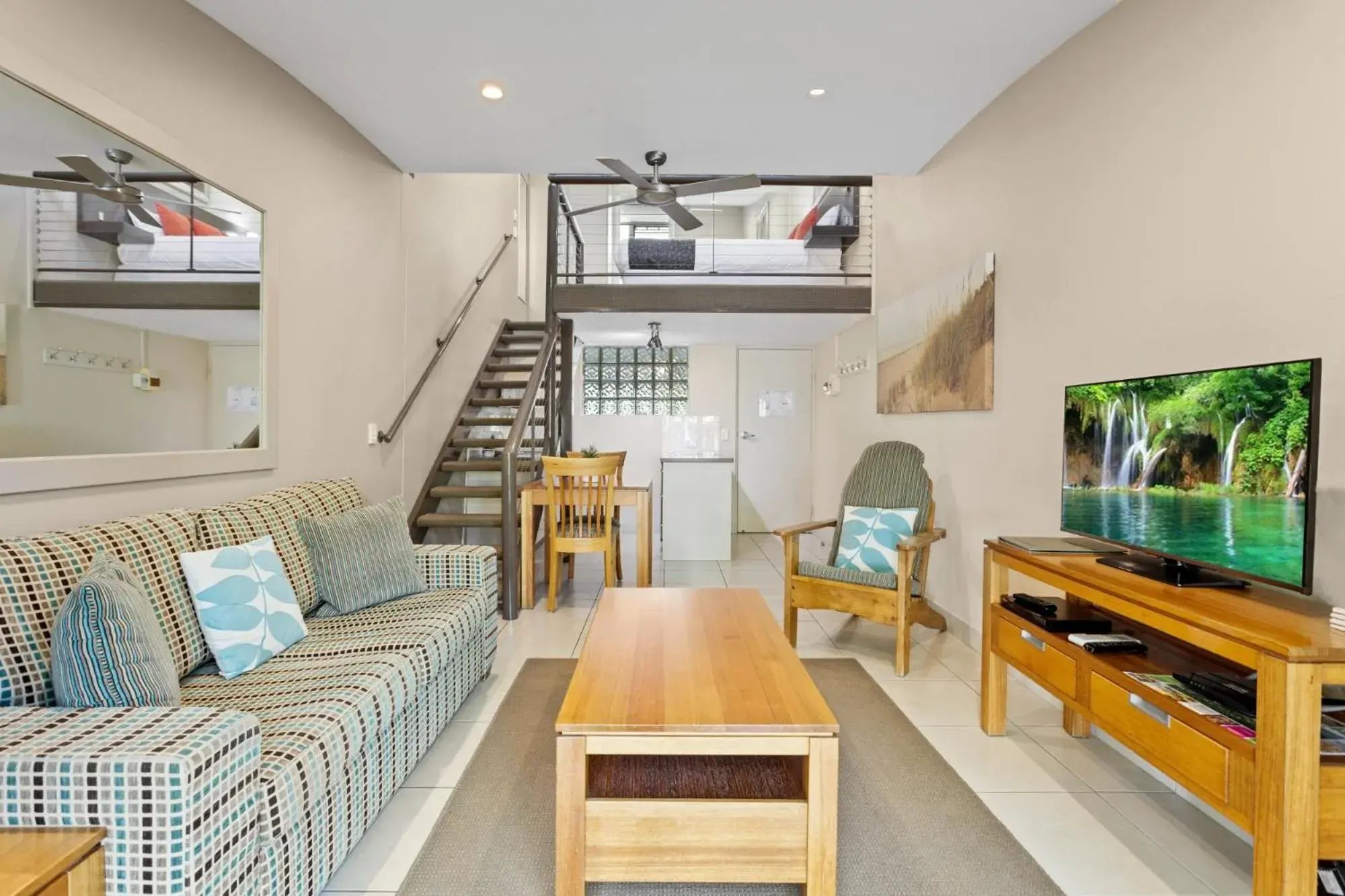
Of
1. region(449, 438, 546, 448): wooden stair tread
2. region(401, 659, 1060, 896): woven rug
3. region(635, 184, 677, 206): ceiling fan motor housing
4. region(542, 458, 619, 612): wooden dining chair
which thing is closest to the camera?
region(401, 659, 1060, 896): woven rug

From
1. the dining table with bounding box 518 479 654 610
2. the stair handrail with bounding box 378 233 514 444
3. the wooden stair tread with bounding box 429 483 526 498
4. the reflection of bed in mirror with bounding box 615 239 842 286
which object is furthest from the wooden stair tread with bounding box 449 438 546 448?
the reflection of bed in mirror with bounding box 615 239 842 286

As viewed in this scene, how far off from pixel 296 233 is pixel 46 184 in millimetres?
1089

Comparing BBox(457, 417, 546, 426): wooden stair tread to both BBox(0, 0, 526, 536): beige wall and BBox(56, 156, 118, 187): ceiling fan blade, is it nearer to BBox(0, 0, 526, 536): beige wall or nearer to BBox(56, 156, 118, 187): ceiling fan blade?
BBox(0, 0, 526, 536): beige wall

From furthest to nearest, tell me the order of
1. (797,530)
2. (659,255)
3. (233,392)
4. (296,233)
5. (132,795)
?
(659,255)
(797,530)
(296,233)
(233,392)
(132,795)

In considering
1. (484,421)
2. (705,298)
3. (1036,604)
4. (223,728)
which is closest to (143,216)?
(223,728)

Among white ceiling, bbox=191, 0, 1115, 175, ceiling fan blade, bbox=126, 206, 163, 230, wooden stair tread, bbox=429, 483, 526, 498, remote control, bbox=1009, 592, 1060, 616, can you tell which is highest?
white ceiling, bbox=191, 0, 1115, 175

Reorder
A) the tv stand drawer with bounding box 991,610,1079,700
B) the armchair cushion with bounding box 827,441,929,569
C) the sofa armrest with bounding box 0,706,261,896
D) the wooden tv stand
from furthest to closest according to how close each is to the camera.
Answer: the armchair cushion with bounding box 827,441,929,569 < the tv stand drawer with bounding box 991,610,1079,700 < the wooden tv stand < the sofa armrest with bounding box 0,706,261,896

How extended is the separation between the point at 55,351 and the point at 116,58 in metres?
0.93

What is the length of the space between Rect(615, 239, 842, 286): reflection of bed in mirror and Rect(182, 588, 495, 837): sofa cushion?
3.75 meters

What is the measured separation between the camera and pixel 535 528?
4.14 m

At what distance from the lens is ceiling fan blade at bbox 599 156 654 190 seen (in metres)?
→ 3.12

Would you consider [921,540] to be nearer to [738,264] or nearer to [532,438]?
[532,438]

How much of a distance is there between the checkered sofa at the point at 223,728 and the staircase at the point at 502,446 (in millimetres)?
1421

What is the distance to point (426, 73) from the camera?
8.65ft
